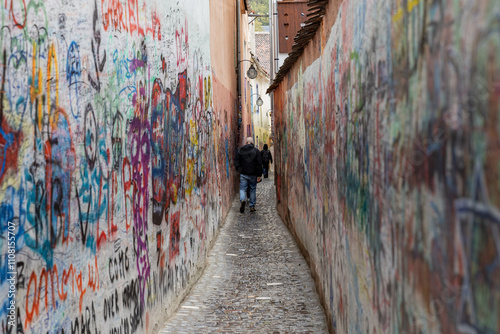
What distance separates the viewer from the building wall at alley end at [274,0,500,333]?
1.67 metres

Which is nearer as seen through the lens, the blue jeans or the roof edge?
the roof edge

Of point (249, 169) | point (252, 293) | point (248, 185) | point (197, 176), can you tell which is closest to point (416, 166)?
point (252, 293)

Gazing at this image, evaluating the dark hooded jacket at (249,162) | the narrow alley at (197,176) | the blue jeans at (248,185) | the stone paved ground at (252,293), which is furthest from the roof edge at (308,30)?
the blue jeans at (248,185)

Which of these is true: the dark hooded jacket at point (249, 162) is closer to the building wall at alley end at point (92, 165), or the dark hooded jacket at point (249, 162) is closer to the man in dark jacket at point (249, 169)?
the man in dark jacket at point (249, 169)

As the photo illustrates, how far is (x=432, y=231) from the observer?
213cm

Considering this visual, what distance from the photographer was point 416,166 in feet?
7.68

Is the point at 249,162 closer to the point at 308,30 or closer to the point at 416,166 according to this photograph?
the point at 308,30

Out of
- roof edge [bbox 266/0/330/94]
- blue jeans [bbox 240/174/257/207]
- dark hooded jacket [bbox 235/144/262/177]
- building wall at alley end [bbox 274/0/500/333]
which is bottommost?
blue jeans [bbox 240/174/257/207]

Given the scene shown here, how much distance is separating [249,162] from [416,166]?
11.9 metres

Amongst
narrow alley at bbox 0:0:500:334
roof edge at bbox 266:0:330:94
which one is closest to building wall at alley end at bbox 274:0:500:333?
narrow alley at bbox 0:0:500:334

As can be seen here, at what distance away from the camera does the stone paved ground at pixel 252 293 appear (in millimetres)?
5738

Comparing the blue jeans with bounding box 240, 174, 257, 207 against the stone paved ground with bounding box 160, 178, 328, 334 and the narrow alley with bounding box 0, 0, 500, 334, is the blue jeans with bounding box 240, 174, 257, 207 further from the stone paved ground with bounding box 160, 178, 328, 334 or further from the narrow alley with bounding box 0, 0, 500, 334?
the narrow alley with bounding box 0, 0, 500, 334

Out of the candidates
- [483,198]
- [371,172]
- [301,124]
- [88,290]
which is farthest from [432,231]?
[301,124]

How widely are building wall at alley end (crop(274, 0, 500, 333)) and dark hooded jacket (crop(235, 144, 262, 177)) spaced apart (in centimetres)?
898
